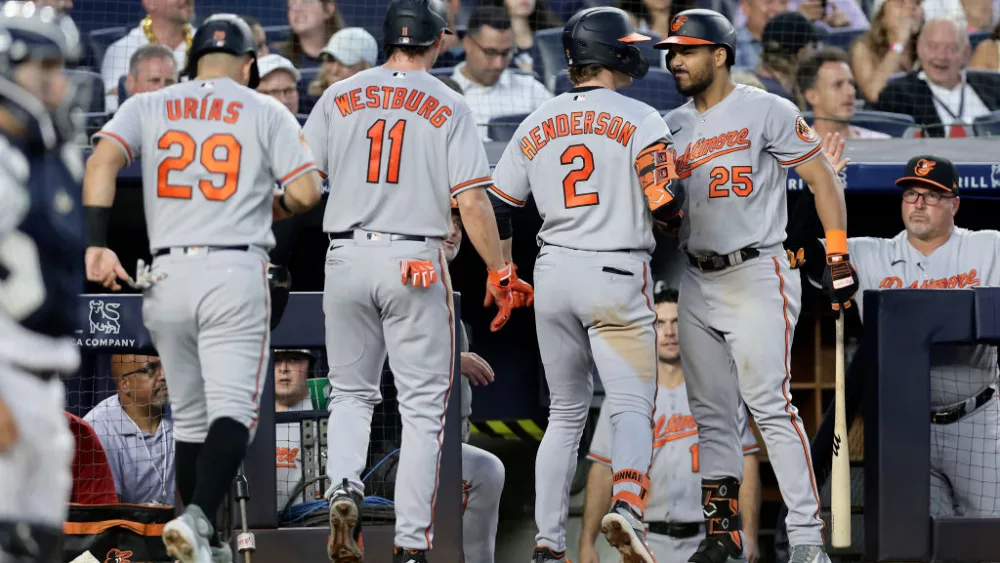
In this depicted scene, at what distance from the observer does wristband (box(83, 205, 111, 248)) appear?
3.61 metres

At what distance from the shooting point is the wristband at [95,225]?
3611 millimetres

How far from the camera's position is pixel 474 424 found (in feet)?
21.7

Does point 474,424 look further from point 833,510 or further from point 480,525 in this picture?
point 833,510

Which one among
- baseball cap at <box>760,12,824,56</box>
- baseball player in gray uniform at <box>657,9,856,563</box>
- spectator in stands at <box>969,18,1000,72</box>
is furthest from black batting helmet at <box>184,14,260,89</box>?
spectator in stands at <box>969,18,1000,72</box>

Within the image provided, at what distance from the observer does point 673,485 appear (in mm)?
5328

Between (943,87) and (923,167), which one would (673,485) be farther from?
(943,87)

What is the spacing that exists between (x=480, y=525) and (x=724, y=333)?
1.17m

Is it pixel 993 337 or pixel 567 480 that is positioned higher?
pixel 993 337

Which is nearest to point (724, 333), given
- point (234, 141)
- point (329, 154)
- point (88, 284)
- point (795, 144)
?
point (795, 144)

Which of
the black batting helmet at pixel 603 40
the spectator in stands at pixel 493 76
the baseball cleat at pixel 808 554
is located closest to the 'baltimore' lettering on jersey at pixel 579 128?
the black batting helmet at pixel 603 40

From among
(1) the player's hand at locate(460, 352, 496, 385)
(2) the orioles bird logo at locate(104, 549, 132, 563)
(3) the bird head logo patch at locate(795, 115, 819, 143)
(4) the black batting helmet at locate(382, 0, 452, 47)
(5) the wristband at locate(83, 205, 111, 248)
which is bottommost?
(2) the orioles bird logo at locate(104, 549, 132, 563)

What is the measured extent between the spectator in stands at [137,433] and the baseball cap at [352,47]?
7.09 ft

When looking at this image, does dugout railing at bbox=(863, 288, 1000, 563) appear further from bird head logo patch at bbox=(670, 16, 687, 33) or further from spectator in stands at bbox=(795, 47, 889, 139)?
spectator in stands at bbox=(795, 47, 889, 139)

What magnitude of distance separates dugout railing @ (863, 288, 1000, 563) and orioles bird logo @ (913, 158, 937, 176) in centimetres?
70
